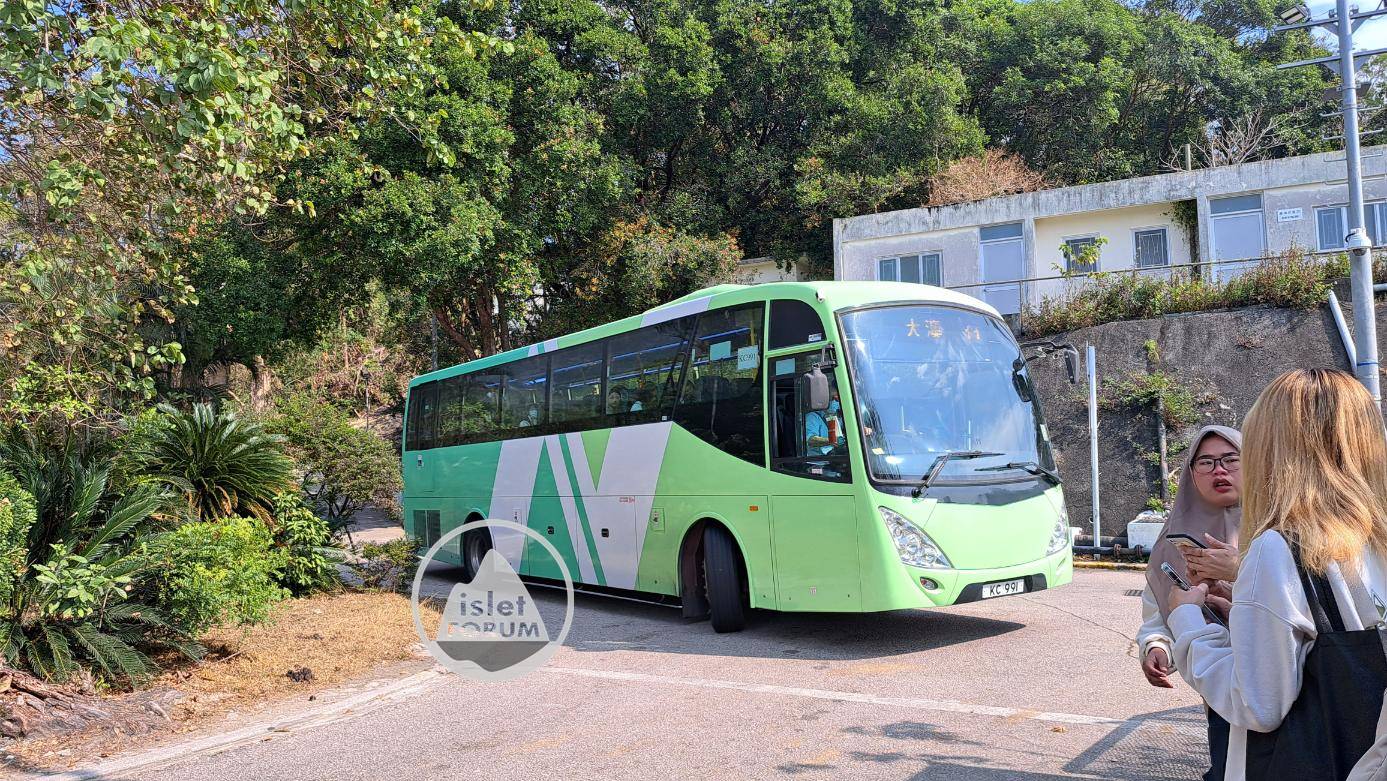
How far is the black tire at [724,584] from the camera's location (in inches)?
385

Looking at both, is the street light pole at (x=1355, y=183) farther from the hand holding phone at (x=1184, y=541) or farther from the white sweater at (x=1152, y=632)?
the hand holding phone at (x=1184, y=541)

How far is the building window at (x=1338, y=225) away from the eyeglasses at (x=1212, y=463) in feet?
79.3

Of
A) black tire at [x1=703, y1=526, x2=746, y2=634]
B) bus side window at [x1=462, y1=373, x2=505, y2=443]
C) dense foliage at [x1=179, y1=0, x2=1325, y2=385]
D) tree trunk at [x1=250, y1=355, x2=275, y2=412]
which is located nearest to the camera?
black tire at [x1=703, y1=526, x2=746, y2=634]

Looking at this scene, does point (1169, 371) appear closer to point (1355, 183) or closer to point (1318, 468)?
Answer: point (1355, 183)

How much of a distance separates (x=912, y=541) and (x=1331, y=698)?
19.9 ft

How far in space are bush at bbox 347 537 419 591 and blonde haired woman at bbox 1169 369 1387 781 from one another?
1146cm

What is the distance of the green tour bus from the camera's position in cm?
845

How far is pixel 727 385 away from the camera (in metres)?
9.98

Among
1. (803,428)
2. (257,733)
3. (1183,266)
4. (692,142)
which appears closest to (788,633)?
(803,428)

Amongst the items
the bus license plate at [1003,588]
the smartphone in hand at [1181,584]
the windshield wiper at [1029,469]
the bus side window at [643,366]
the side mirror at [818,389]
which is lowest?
the bus license plate at [1003,588]

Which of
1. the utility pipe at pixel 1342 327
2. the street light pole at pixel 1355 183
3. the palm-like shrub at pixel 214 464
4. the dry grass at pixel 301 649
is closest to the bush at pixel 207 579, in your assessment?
the dry grass at pixel 301 649

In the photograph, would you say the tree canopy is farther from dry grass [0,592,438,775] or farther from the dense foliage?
dry grass [0,592,438,775]

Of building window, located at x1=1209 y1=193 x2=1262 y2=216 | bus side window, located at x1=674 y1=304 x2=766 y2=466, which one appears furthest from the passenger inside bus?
building window, located at x1=1209 y1=193 x2=1262 y2=216

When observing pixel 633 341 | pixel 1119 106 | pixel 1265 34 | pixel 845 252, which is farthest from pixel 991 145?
pixel 633 341
